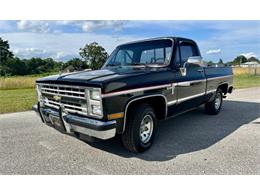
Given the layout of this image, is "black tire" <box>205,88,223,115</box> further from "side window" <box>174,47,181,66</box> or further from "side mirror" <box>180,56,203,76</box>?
"side window" <box>174,47,181,66</box>

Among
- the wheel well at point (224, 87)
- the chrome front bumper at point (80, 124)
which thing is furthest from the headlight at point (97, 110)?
the wheel well at point (224, 87)

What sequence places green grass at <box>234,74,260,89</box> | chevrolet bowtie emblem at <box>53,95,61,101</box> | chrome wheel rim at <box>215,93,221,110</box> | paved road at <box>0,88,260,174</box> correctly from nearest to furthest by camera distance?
paved road at <box>0,88,260,174</box>
chevrolet bowtie emblem at <box>53,95,61,101</box>
chrome wheel rim at <box>215,93,221,110</box>
green grass at <box>234,74,260,89</box>

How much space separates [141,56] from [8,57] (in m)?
26.8

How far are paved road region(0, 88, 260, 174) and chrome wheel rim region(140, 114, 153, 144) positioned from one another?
0.78 feet

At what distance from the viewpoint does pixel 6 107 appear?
329 inches

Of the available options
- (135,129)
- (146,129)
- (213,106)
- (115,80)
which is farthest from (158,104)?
(213,106)

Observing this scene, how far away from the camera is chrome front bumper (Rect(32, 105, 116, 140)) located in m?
3.27

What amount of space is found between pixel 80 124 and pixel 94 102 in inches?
15.9

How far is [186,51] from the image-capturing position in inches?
212

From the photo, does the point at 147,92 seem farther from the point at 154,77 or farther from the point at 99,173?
the point at 99,173

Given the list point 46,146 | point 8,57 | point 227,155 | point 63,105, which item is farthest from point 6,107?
point 8,57

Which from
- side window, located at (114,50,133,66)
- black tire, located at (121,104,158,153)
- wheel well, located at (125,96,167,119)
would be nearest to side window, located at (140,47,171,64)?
side window, located at (114,50,133,66)

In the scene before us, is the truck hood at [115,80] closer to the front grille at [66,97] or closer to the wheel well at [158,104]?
the front grille at [66,97]

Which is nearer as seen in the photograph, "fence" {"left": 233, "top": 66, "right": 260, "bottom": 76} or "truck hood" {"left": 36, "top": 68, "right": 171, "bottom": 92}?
"truck hood" {"left": 36, "top": 68, "right": 171, "bottom": 92}
